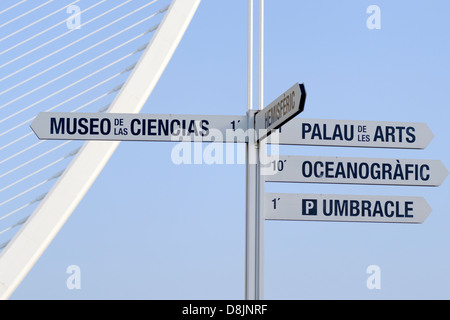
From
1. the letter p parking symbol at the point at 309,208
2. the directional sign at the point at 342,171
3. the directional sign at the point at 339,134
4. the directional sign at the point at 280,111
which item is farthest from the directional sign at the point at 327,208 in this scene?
the directional sign at the point at 280,111

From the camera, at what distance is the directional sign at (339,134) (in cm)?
712

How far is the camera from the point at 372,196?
720 centimetres

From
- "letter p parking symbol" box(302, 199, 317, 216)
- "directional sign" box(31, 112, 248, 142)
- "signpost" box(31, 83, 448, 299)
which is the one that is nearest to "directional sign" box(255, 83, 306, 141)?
"signpost" box(31, 83, 448, 299)

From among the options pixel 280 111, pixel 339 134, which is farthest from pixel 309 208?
pixel 280 111

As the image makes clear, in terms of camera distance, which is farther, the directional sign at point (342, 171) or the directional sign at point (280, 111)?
the directional sign at point (342, 171)

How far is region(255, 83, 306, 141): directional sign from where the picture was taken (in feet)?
19.4

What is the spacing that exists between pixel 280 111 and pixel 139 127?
1.21 metres

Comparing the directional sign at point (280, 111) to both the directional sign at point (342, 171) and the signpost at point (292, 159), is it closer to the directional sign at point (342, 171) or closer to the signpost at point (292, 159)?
the signpost at point (292, 159)

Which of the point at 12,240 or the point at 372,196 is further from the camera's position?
the point at 12,240

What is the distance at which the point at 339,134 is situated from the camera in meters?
7.14

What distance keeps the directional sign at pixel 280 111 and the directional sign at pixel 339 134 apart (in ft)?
1.36
